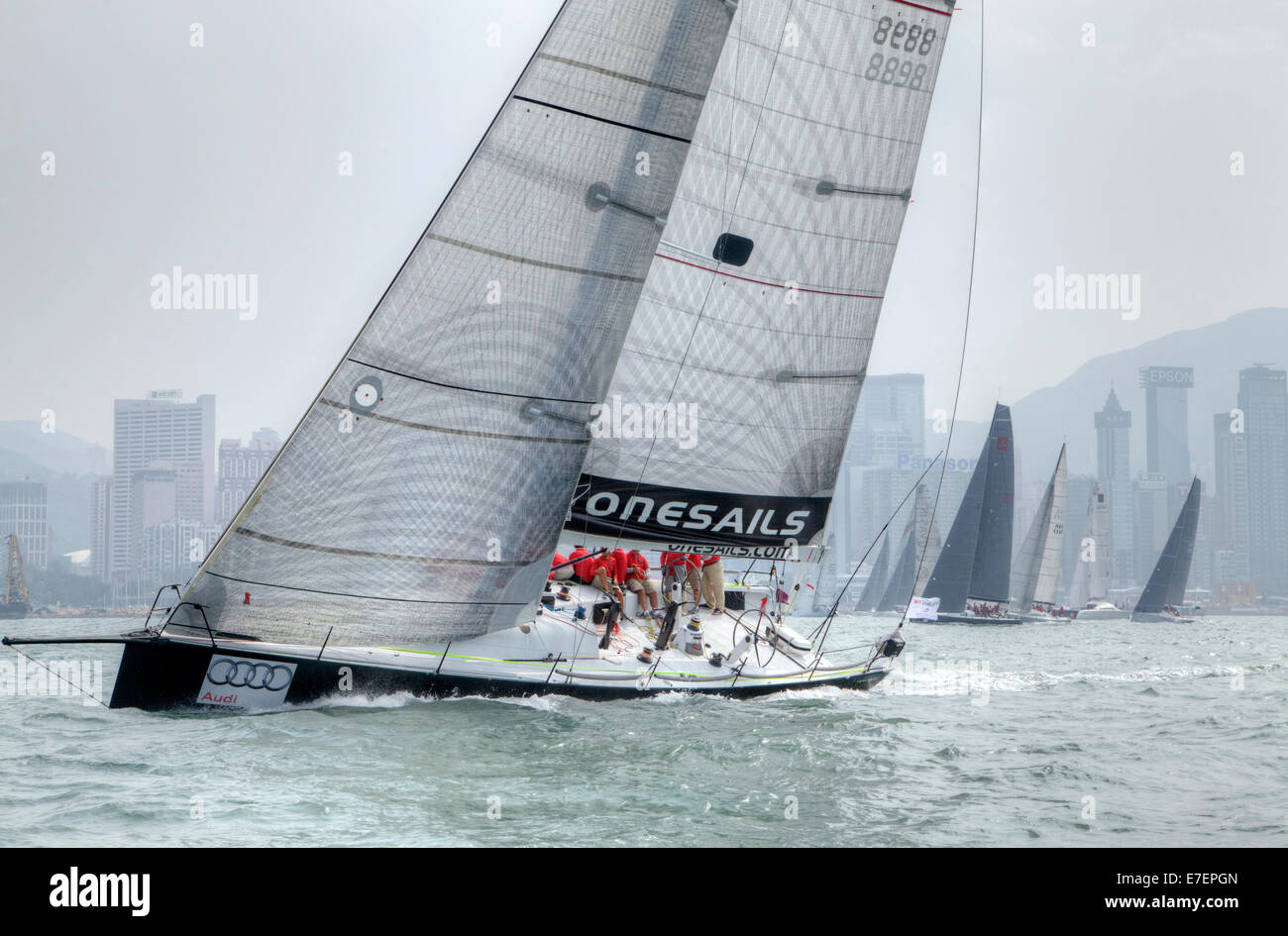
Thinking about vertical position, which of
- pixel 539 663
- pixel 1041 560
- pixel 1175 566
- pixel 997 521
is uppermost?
pixel 997 521

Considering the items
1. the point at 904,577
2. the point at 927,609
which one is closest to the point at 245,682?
the point at 927,609

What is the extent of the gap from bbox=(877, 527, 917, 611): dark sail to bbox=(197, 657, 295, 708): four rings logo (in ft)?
184

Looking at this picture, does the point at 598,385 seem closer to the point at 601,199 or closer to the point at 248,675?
the point at 601,199

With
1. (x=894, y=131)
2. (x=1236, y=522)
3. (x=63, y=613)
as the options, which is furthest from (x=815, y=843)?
(x=1236, y=522)

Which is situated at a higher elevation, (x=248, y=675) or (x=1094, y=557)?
(x=248, y=675)

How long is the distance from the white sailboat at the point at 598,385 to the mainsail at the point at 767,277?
31 millimetres

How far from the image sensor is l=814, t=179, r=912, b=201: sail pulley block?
40.4ft

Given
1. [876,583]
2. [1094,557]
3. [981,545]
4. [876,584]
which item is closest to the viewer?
[981,545]

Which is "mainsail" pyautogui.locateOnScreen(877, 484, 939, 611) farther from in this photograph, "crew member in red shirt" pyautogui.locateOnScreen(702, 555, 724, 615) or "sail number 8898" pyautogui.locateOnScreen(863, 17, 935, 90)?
Result: "sail number 8898" pyautogui.locateOnScreen(863, 17, 935, 90)

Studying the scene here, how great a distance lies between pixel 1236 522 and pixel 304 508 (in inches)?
7562

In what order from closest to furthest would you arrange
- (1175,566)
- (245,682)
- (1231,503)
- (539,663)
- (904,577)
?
1. (245,682)
2. (539,663)
3. (1175,566)
4. (904,577)
5. (1231,503)

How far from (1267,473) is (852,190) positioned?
650 ft

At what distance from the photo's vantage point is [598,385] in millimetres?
10977
